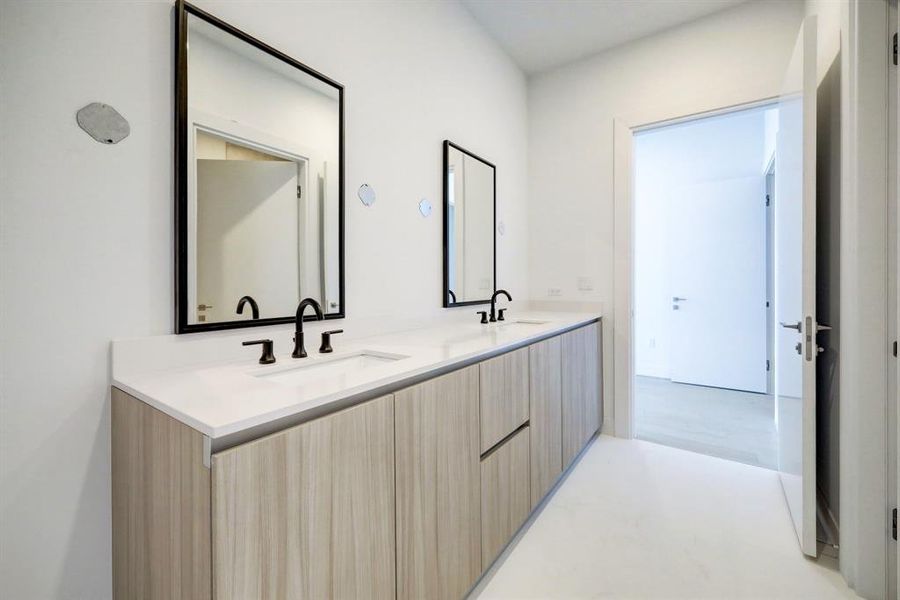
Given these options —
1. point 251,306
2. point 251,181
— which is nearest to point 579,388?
point 251,306

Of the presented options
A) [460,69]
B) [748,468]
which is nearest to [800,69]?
[460,69]

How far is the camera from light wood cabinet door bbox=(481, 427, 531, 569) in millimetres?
1433

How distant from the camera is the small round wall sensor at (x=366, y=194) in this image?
1750 mm

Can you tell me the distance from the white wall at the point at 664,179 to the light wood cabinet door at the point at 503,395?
2464mm

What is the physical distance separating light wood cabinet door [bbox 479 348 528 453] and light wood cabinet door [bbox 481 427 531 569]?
0.06 meters

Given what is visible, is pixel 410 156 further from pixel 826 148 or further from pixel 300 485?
pixel 826 148

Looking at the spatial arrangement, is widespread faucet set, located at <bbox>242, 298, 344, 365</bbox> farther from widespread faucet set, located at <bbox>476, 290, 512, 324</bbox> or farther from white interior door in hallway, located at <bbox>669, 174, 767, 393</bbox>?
white interior door in hallway, located at <bbox>669, 174, 767, 393</bbox>

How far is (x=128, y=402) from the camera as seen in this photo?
0.97 m

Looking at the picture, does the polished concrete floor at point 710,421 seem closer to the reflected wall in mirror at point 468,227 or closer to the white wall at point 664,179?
the white wall at point 664,179

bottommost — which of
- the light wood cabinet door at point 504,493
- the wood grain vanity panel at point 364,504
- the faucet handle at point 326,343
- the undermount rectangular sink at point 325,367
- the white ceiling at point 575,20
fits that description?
the light wood cabinet door at point 504,493

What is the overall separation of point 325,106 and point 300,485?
1.39 metres

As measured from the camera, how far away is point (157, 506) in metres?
0.85

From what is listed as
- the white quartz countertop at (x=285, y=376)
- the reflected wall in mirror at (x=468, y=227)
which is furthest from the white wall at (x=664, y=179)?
the white quartz countertop at (x=285, y=376)

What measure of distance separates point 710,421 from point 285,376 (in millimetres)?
3367
